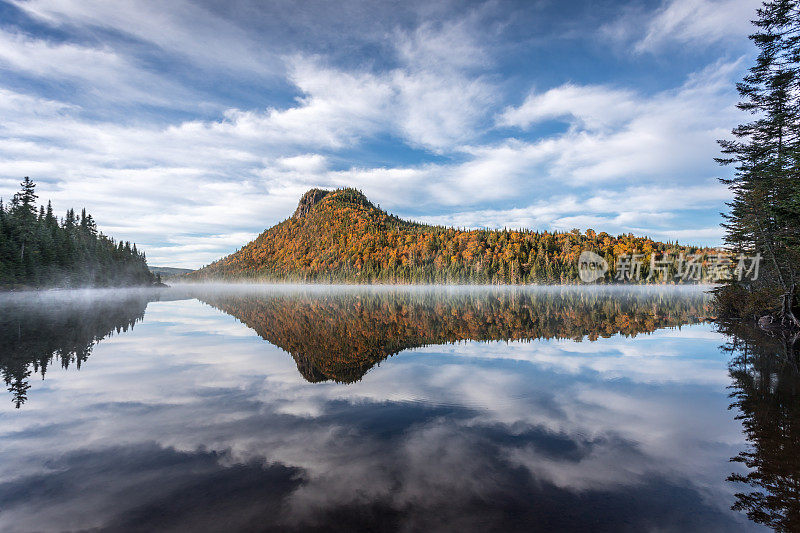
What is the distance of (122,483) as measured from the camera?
21.7ft

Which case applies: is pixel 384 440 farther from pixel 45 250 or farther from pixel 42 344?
pixel 45 250

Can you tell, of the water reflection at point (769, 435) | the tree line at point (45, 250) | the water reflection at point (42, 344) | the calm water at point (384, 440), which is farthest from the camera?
the tree line at point (45, 250)

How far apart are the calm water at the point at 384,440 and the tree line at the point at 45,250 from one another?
272 feet

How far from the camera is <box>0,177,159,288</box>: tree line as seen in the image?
7494 cm

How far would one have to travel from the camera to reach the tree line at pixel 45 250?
2950 inches

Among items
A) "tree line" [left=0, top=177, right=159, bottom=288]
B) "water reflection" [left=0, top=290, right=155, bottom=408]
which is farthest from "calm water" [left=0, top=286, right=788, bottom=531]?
"tree line" [left=0, top=177, right=159, bottom=288]

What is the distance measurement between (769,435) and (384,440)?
9.09 meters

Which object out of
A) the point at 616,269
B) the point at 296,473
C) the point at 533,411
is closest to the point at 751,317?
the point at 533,411

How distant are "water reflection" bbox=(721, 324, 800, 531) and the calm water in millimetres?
74

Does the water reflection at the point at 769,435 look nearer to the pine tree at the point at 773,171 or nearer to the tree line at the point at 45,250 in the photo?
the pine tree at the point at 773,171

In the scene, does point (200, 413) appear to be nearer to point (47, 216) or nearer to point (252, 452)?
point (252, 452)

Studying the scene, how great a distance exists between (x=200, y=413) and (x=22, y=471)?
144 inches

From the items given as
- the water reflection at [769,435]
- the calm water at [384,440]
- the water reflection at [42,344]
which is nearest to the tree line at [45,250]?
the water reflection at [42,344]

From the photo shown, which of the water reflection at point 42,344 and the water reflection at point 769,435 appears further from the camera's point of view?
the water reflection at point 42,344
